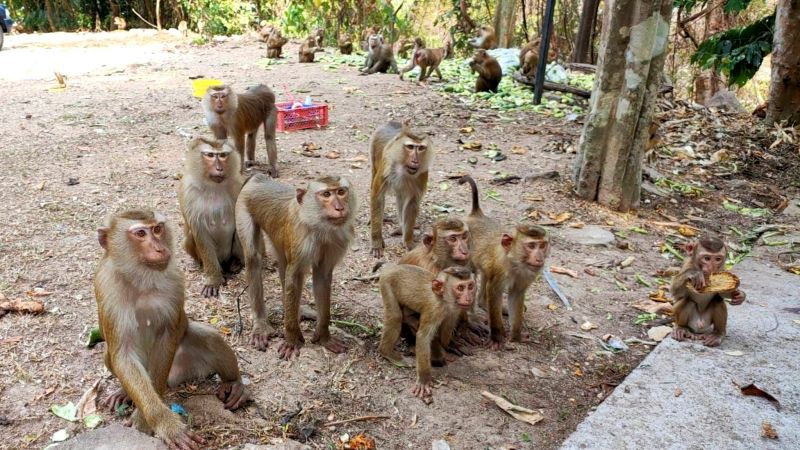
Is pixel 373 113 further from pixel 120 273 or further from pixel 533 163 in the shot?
pixel 120 273

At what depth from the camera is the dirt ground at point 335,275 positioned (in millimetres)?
3877

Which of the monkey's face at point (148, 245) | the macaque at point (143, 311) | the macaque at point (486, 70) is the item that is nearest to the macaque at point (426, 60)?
the macaque at point (486, 70)

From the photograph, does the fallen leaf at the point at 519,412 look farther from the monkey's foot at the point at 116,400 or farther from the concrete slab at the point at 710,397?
the monkey's foot at the point at 116,400

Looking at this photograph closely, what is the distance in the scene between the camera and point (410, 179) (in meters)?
6.06

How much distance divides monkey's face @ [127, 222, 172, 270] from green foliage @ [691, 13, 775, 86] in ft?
37.6

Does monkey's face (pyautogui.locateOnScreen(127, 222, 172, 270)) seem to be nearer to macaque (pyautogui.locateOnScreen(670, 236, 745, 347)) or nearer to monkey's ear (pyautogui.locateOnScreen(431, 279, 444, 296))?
monkey's ear (pyautogui.locateOnScreen(431, 279, 444, 296))

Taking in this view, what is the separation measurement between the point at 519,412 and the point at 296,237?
70.5 inches

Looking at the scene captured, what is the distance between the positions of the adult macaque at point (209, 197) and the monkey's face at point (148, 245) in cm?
184

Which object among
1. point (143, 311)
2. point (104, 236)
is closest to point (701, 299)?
point (143, 311)

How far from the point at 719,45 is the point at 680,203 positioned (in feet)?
18.2

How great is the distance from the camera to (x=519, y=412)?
4023mm

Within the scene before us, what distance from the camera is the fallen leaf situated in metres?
3.98

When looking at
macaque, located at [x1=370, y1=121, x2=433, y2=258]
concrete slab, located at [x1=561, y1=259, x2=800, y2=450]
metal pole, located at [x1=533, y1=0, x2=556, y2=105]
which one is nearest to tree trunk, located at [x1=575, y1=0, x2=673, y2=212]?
macaque, located at [x1=370, y1=121, x2=433, y2=258]

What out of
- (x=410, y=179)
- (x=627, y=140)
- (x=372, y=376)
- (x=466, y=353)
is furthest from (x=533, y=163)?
(x=372, y=376)
